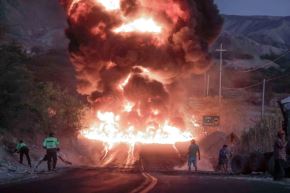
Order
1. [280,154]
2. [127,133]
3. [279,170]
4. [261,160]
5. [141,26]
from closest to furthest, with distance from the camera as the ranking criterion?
[280,154] → [279,170] → [261,160] → [127,133] → [141,26]

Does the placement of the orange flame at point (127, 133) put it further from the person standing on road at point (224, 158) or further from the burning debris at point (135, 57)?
the person standing on road at point (224, 158)

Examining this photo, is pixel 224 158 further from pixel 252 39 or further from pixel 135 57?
pixel 252 39

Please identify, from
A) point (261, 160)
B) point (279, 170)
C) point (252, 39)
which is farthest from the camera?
point (252, 39)

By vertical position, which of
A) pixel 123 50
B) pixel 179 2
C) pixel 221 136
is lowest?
pixel 221 136

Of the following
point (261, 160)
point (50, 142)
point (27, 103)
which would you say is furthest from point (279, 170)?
point (27, 103)

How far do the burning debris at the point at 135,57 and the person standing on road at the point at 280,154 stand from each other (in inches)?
888

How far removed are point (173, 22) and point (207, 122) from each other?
391 inches

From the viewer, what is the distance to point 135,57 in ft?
156

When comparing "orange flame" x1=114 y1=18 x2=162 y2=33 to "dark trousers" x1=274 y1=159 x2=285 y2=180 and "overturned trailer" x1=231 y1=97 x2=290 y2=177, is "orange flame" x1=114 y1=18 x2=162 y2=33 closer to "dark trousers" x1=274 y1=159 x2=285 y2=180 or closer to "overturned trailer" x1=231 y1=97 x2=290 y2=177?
"overturned trailer" x1=231 y1=97 x2=290 y2=177

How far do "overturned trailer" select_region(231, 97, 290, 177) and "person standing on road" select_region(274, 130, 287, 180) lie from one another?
1.06 meters

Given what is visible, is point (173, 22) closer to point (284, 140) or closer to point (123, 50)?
point (123, 50)

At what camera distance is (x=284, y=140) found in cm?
2395

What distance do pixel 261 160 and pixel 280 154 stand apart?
215 inches

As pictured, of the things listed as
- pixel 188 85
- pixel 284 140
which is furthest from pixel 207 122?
pixel 188 85
